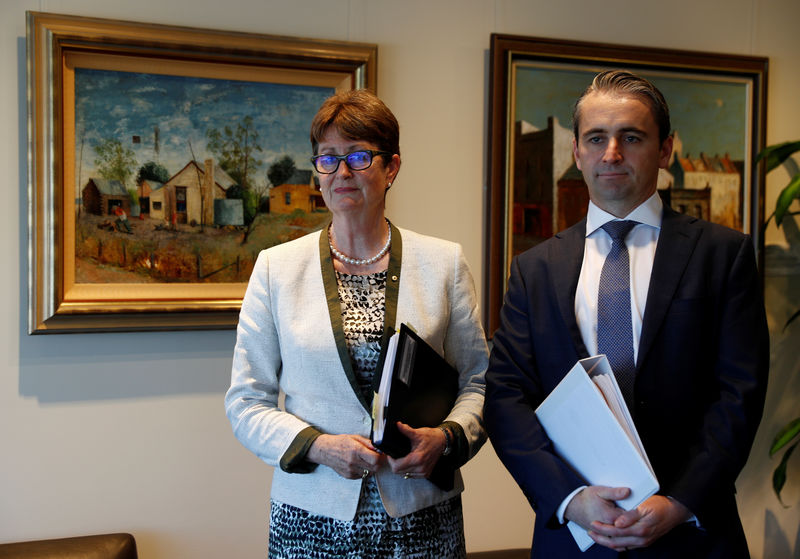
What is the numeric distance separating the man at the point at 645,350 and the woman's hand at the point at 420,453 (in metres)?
0.13

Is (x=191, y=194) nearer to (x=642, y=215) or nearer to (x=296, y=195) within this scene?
(x=296, y=195)

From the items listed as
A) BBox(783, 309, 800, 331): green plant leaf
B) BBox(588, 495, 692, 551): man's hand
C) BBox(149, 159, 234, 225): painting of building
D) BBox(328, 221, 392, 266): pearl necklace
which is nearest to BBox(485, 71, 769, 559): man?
BBox(588, 495, 692, 551): man's hand

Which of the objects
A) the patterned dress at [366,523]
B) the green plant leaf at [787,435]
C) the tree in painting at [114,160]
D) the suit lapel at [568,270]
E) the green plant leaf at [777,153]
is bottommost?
the green plant leaf at [787,435]

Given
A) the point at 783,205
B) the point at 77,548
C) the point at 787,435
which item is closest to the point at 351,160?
the point at 77,548

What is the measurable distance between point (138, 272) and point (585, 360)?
67.1 inches

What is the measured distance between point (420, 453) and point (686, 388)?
55 cm

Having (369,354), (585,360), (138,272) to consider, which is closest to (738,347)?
(585,360)

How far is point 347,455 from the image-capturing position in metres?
1.51

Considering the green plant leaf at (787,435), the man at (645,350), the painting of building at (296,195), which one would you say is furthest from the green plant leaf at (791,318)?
the painting of building at (296,195)

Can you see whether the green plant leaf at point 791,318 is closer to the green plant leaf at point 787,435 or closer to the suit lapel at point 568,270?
the green plant leaf at point 787,435

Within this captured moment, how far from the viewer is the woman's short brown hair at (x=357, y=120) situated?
160 cm

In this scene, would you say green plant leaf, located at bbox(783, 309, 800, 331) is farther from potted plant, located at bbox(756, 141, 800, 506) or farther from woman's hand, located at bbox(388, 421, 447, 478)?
woman's hand, located at bbox(388, 421, 447, 478)

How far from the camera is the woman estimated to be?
1.59m

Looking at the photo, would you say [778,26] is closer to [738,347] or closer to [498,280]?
[498,280]
